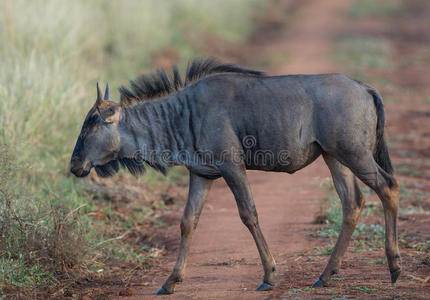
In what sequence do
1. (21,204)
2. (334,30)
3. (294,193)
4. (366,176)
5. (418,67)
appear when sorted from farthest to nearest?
(334,30) < (418,67) < (294,193) < (21,204) < (366,176)

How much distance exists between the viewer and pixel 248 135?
216 inches

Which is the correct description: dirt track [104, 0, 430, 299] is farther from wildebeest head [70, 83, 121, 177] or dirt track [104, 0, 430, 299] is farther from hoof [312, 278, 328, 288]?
wildebeest head [70, 83, 121, 177]

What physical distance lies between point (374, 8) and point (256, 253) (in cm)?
2245

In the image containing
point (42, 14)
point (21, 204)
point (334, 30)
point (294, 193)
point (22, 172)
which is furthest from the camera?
point (334, 30)

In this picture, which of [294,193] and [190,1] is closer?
[294,193]

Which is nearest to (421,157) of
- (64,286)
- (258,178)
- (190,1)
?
(258,178)

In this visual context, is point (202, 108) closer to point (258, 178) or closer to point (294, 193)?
point (294, 193)

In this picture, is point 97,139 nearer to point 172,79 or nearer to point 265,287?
point 172,79

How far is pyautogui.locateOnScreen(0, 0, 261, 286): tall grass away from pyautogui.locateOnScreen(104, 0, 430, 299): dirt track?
1.00m

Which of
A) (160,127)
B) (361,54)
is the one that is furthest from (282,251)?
(361,54)

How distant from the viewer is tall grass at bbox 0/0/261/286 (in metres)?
6.04

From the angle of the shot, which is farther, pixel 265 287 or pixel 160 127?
pixel 160 127

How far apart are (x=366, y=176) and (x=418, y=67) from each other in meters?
13.0

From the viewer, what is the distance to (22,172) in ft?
26.0
